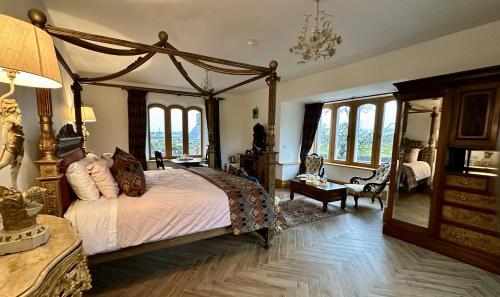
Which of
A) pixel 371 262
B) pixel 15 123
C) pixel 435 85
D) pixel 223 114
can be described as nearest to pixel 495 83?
pixel 435 85

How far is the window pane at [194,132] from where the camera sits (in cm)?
634

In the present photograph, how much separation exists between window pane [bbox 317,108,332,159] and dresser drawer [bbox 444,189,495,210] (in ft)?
11.0

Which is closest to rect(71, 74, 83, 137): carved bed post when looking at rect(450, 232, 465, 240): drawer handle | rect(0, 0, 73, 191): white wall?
rect(0, 0, 73, 191): white wall

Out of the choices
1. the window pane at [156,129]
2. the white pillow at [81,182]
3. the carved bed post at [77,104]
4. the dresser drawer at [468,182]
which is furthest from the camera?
the window pane at [156,129]

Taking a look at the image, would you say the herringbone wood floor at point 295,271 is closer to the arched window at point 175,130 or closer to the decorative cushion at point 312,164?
the decorative cushion at point 312,164

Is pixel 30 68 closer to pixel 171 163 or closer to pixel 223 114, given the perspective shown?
pixel 171 163

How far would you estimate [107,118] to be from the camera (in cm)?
515

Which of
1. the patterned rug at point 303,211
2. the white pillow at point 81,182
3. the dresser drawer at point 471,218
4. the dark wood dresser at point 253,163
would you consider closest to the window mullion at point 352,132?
the patterned rug at point 303,211

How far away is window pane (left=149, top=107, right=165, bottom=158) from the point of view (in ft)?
19.0

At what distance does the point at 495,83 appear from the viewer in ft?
7.08

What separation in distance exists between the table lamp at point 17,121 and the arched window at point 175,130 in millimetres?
4982

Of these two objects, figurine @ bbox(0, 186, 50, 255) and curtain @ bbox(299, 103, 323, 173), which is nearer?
figurine @ bbox(0, 186, 50, 255)

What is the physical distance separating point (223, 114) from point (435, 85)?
522 centimetres

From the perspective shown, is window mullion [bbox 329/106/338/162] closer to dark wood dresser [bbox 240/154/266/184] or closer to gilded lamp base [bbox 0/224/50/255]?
dark wood dresser [bbox 240/154/266/184]
